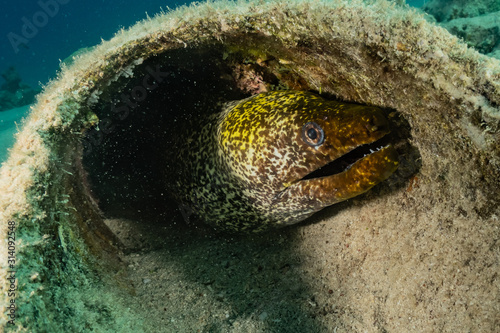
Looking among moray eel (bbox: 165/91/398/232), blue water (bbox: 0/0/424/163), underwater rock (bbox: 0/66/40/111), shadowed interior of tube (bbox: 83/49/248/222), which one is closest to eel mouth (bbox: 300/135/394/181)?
moray eel (bbox: 165/91/398/232)

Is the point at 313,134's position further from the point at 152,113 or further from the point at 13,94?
the point at 13,94

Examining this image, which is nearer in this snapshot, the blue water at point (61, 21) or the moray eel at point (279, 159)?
the moray eel at point (279, 159)

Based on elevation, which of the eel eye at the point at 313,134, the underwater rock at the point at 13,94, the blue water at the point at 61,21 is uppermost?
the blue water at the point at 61,21

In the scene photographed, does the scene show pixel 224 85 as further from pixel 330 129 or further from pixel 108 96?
pixel 330 129

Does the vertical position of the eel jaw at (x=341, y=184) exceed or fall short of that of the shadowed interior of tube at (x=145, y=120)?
it falls short

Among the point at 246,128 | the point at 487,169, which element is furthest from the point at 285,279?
the point at 487,169

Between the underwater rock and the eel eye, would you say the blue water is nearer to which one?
the underwater rock

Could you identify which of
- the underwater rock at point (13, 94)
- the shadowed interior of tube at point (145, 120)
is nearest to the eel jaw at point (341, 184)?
the shadowed interior of tube at point (145, 120)

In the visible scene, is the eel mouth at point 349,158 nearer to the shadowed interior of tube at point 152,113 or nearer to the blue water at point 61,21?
the shadowed interior of tube at point 152,113
